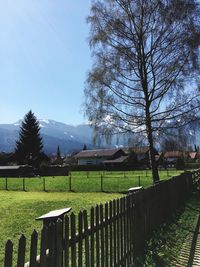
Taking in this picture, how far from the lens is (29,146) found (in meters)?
85.3

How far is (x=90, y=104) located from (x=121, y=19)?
467cm

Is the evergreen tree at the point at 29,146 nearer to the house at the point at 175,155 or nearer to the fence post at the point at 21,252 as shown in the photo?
the house at the point at 175,155

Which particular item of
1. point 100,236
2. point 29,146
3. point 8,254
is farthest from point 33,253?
point 29,146

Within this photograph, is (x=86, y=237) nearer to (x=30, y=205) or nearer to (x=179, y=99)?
(x=30, y=205)

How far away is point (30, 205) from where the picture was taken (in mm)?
19234

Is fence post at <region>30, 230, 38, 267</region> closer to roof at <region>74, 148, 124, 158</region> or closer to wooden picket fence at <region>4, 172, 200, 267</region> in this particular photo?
wooden picket fence at <region>4, 172, 200, 267</region>

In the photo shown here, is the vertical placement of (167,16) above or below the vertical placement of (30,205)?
above

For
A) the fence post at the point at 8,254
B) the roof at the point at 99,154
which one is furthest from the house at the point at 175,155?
the fence post at the point at 8,254

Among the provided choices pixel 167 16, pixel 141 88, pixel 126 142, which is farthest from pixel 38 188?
pixel 167 16

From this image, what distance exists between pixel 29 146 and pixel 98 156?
35901 millimetres

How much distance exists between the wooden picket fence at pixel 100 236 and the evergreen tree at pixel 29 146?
74218 millimetres

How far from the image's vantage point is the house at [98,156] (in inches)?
4594

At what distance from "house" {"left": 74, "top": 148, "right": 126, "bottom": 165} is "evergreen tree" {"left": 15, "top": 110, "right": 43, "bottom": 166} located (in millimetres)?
32228

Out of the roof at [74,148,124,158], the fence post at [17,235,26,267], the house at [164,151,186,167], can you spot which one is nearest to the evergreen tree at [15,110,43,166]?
the house at [164,151,186,167]
